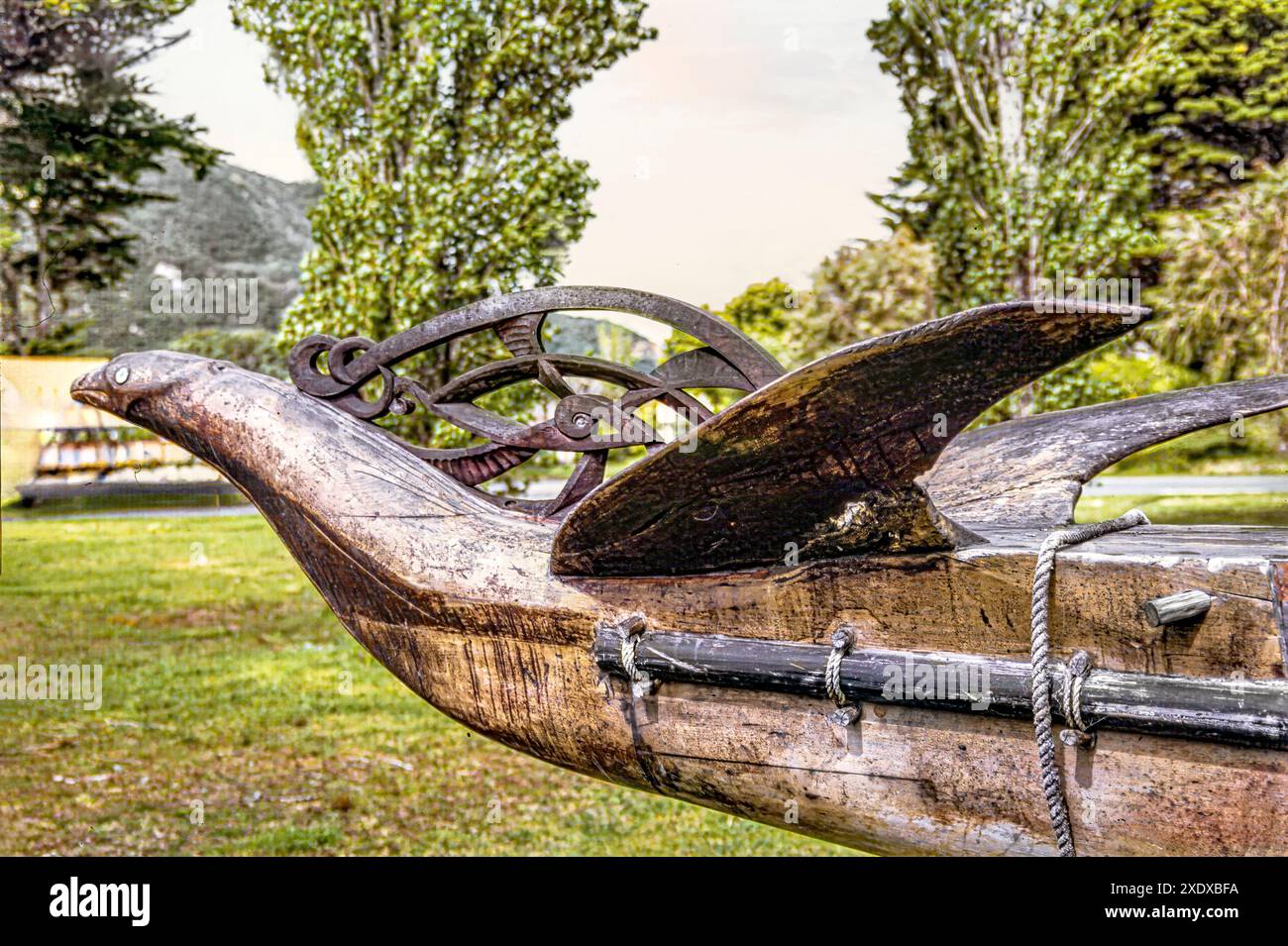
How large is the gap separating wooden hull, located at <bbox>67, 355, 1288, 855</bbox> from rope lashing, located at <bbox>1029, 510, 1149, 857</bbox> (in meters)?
0.01

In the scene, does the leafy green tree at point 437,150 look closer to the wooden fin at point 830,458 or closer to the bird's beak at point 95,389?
the bird's beak at point 95,389

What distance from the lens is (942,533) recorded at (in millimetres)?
1157

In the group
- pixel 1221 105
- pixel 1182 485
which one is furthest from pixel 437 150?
pixel 1221 105

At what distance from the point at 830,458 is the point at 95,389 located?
112 centimetres

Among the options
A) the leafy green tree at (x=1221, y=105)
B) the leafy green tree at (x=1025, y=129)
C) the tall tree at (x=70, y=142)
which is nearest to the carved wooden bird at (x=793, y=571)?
the leafy green tree at (x=1025, y=129)

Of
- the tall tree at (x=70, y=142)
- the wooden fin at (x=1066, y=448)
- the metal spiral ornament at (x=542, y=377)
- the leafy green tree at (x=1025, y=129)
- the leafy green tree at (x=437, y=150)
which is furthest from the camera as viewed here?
the tall tree at (x=70, y=142)

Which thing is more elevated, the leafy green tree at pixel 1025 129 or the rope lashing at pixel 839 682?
the leafy green tree at pixel 1025 129

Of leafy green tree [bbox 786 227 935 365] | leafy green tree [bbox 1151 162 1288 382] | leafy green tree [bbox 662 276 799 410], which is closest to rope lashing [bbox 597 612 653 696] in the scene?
leafy green tree [bbox 786 227 935 365]

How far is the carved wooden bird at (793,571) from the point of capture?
40.9 inches

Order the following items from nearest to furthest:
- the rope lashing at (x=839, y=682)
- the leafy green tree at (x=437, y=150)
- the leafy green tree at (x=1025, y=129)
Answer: the rope lashing at (x=839, y=682)
the leafy green tree at (x=437, y=150)
the leafy green tree at (x=1025, y=129)

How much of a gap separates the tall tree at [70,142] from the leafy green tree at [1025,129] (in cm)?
Answer: 390

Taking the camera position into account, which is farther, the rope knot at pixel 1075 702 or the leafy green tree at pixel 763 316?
the leafy green tree at pixel 763 316

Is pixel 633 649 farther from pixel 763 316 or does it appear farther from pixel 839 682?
pixel 763 316

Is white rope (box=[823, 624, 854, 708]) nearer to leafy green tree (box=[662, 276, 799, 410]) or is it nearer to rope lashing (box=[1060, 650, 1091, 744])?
rope lashing (box=[1060, 650, 1091, 744])
